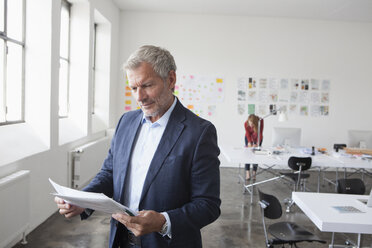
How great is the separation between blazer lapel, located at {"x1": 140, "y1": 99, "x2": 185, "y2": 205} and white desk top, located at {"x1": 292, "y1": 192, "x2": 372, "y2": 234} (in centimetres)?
137

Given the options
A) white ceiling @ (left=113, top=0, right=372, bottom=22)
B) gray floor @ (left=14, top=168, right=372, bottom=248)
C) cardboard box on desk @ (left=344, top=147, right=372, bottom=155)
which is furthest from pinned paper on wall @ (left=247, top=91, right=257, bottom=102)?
gray floor @ (left=14, top=168, right=372, bottom=248)

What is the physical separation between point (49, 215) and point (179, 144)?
3317 mm

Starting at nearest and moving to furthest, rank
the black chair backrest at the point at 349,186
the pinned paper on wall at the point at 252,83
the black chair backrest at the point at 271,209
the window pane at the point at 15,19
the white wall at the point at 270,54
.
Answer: the black chair backrest at the point at 271,209 → the black chair backrest at the point at 349,186 → the window pane at the point at 15,19 → the white wall at the point at 270,54 → the pinned paper on wall at the point at 252,83

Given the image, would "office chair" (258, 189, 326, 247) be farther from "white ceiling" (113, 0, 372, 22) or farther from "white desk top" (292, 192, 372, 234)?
"white ceiling" (113, 0, 372, 22)

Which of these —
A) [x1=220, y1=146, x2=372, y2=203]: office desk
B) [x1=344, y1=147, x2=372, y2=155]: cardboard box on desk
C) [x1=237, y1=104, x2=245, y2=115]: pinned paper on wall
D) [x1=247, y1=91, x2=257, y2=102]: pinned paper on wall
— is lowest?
[x1=220, y1=146, x2=372, y2=203]: office desk

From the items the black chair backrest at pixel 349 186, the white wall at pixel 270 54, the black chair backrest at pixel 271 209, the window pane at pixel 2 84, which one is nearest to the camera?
the black chair backrest at pixel 271 209

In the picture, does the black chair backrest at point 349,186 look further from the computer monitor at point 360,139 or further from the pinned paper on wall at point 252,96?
the pinned paper on wall at point 252,96

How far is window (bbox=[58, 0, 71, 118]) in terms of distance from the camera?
16.4 feet

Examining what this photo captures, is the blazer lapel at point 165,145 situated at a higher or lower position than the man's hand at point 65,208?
higher

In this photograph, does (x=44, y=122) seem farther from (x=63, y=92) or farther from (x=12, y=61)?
(x=63, y=92)

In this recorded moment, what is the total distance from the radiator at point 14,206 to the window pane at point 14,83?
0.95 m

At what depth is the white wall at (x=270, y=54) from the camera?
7.30 metres

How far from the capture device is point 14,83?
3703 millimetres

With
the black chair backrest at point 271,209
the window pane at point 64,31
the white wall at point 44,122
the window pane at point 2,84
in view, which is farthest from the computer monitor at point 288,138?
the window pane at point 2,84
